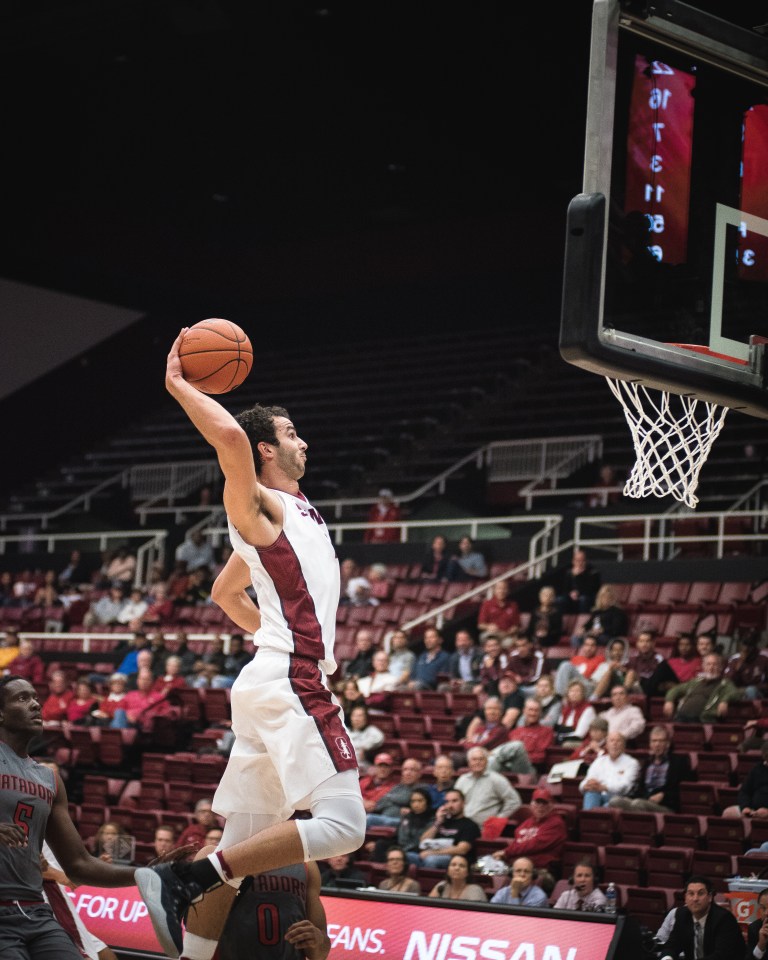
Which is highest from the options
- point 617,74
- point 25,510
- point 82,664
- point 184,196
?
point 184,196

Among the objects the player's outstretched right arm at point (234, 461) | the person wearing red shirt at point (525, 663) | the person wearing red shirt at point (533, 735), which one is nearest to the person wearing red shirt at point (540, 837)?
the person wearing red shirt at point (533, 735)

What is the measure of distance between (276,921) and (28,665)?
450 inches

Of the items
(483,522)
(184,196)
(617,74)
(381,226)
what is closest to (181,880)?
(617,74)

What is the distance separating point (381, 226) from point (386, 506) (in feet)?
22.7

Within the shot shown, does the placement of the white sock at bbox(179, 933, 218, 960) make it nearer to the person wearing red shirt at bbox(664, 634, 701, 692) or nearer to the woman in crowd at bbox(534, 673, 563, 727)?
the woman in crowd at bbox(534, 673, 563, 727)

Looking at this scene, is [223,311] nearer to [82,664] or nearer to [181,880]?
[82,664]

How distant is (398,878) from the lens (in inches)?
372

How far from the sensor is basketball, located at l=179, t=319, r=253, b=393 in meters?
4.91

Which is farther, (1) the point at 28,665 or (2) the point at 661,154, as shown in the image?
(1) the point at 28,665

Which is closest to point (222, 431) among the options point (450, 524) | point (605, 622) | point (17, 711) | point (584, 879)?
point (17, 711)

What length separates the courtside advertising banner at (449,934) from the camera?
277 inches

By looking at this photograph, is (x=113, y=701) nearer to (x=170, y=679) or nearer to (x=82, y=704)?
(x=82, y=704)

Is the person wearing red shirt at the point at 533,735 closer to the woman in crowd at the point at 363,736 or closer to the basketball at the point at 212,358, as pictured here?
the woman in crowd at the point at 363,736

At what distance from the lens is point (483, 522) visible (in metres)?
16.6
